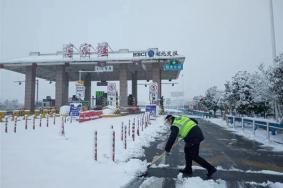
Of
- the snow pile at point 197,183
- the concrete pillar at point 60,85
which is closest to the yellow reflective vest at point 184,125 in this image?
the snow pile at point 197,183

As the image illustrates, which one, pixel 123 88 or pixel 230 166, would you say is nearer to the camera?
pixel 230 166

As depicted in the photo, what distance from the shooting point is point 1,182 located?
625 centimetres

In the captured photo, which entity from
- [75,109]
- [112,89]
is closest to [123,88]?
[112,89]

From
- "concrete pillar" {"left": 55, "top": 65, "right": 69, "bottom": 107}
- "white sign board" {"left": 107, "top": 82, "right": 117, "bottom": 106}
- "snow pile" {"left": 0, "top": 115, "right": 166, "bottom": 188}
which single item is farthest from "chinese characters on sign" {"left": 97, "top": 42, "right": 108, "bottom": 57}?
"snow pile" {"left": 0, "top": 115, "right": 166, "bottom": 188}

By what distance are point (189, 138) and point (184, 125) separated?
360mm

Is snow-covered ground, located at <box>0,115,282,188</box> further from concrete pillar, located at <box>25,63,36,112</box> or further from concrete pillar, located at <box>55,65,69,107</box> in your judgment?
concrete pillar, located at <box>25,63,36,112</box>

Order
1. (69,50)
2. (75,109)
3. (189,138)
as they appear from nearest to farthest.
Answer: (189,138), (75,109), (69,50)

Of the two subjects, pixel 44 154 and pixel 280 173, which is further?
pixel 44 154

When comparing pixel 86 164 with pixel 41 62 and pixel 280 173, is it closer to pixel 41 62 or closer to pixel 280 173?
pixel 280 173

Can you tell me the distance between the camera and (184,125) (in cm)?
732

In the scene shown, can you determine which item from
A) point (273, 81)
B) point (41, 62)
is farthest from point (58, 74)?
point (273, 81)

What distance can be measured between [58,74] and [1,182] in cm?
4307

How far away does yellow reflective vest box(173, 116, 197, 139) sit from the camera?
7273mm

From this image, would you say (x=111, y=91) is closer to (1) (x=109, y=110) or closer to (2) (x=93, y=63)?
(1) (x=109, y=110)
